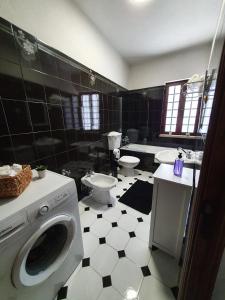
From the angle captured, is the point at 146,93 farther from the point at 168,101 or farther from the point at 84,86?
the point at 84,86

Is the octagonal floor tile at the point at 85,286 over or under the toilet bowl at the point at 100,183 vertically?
under

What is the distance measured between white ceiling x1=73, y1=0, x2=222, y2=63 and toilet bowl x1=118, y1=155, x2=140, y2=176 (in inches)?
86.4

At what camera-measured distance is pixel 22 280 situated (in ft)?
2.45

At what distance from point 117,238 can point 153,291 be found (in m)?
0.55

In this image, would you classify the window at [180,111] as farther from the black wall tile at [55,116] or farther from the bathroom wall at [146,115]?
the black wall tile at [55,116]

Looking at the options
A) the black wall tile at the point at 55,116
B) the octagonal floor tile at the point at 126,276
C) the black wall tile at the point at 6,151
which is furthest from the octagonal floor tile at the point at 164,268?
the black wall tile at the point at 55,116

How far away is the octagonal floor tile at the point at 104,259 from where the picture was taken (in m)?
1.22

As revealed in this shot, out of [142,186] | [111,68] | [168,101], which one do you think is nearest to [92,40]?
[111,68]

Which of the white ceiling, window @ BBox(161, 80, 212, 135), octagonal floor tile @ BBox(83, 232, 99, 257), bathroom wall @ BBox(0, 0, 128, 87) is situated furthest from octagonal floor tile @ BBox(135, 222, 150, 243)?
the white ceiling

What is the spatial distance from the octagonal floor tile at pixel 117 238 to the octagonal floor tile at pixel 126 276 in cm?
15

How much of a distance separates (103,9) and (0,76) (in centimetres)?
157

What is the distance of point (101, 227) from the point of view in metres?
1.67

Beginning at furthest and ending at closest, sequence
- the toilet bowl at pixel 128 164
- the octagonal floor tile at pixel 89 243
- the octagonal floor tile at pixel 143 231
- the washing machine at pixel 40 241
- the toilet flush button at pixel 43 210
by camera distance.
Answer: the toilet bowl at pixel 128 164
the octagonal floor tile at pixel 143 231
the octagonal floor tile at pixel 89 243
the toilet flush button at pixel 43 210
the washing machine at pixel 40 241

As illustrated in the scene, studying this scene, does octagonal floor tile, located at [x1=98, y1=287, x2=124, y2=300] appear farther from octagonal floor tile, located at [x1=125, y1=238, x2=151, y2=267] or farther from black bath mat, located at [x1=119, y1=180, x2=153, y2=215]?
black bath mat, located at [x1=119, y1=180, x2=153, y2=215]
